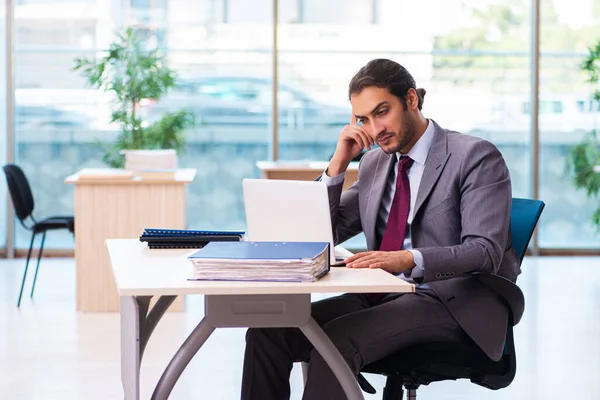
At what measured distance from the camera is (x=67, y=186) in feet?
26.7

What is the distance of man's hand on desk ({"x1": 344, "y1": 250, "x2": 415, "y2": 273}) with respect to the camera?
2.49m

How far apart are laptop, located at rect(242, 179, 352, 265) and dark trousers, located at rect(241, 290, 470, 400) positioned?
19 cm

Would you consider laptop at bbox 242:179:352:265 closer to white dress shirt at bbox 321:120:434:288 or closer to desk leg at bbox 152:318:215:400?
white dress shirt at bbox 321:120:434:288

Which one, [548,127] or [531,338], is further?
[548,127]

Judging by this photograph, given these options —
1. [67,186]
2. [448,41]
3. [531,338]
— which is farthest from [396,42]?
[531,338]

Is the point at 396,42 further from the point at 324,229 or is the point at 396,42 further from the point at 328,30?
the point at 324,229

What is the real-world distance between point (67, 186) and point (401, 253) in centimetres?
607

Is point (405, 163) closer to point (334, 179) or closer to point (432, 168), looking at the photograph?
point (432, 168)

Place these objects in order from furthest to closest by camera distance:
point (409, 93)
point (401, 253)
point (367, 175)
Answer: point (367, 175), point (409, 93), point (401, 253)

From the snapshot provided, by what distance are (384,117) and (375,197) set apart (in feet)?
0.92

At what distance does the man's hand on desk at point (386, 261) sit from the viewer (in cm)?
249

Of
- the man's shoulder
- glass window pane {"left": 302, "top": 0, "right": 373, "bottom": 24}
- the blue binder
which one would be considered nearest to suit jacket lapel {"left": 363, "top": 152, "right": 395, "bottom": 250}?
the man's shoulder

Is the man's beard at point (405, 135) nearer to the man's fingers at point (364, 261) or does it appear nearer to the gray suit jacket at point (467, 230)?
the gray suit jacket at point (467, 230)

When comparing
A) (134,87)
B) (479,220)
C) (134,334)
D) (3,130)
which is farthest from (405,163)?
(3,130)
